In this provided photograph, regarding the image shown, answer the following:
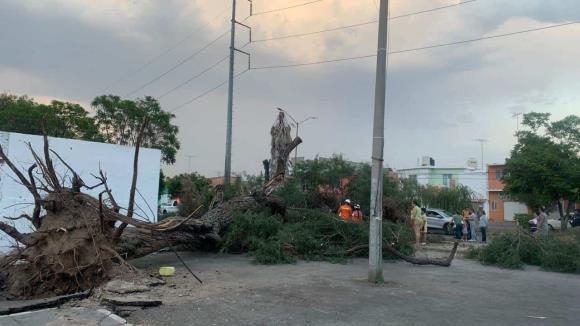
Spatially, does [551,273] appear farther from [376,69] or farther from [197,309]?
[197,309]

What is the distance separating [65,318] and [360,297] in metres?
4.75

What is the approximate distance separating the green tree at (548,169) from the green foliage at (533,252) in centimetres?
1814

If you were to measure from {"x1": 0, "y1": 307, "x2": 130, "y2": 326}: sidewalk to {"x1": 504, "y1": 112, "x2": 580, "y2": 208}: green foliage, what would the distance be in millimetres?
28919

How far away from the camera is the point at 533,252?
13672 millimetres

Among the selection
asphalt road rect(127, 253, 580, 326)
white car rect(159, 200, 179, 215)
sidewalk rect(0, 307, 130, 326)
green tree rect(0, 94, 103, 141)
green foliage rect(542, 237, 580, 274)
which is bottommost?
sidewalk rect(0, 307, 130, 326)

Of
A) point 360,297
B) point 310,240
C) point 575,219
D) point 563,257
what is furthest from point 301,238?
point 575,219

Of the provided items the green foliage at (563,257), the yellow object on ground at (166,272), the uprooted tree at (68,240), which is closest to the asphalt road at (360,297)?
the yellow object on ground at (166,272)

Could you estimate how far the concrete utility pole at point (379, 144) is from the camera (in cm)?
1027

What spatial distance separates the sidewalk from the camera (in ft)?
23.0

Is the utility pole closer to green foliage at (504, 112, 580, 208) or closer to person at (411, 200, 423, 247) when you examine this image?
person at (411, 200, 423, 247)

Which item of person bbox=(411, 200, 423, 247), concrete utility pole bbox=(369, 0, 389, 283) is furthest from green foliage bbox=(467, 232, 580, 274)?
concrete utility pole bbox=(369, 0, 389, 283)

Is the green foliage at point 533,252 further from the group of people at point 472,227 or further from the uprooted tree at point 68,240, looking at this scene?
the uprooted tree at point 68,240

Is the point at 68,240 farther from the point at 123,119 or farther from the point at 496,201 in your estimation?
the point at 496,201

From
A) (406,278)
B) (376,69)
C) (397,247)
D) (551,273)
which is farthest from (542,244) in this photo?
(376,69)
